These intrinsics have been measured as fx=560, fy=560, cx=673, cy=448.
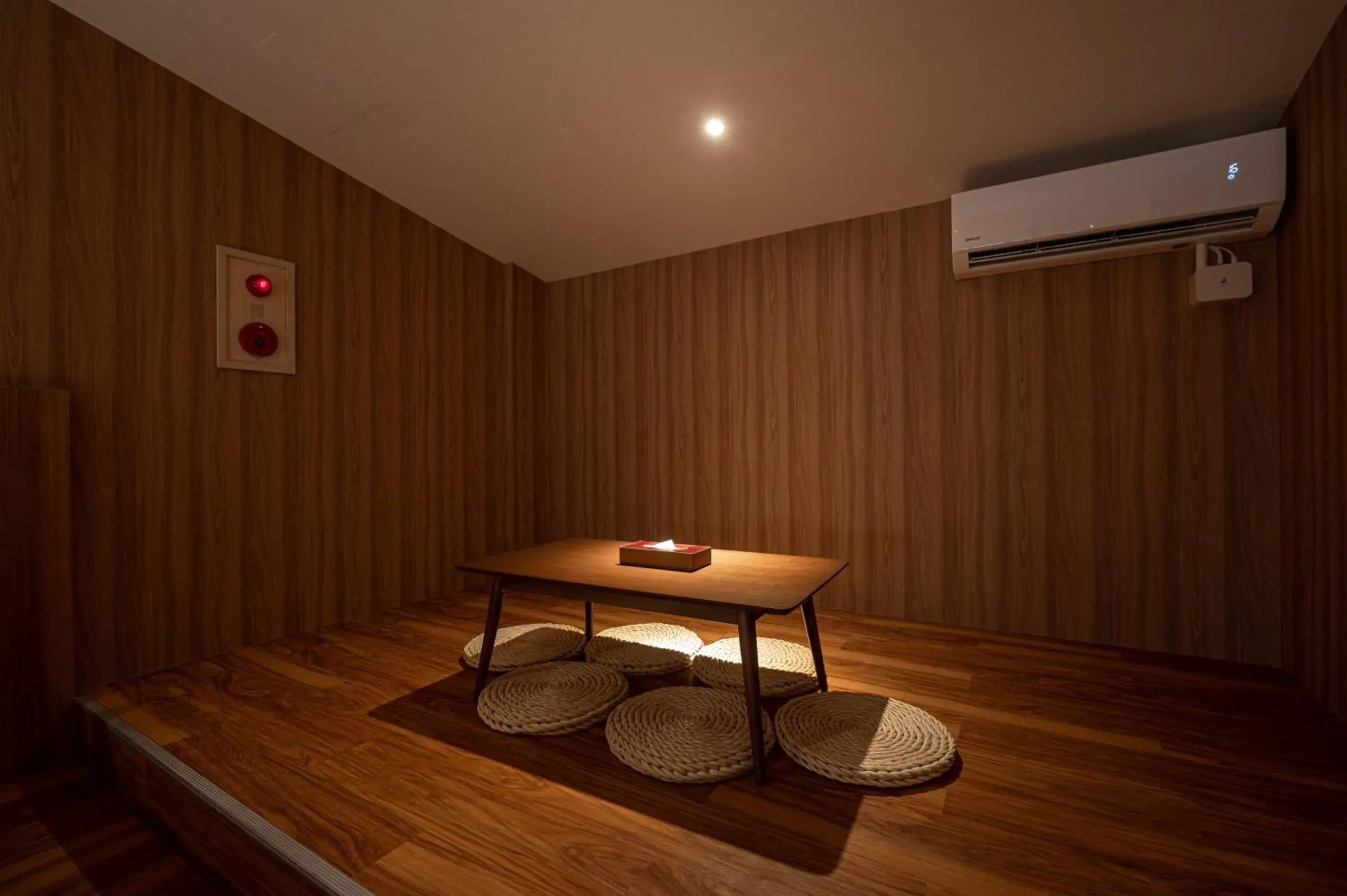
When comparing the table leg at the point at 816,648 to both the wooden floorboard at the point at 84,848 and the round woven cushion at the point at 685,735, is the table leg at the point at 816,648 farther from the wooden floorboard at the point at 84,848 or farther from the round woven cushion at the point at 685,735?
→ the wooden floorboard at the point at 84,848

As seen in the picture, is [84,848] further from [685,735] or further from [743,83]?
[743,83]

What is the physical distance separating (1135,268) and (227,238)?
373cm

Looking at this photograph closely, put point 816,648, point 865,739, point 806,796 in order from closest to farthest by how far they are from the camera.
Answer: point 806,796
point 865,739
point 816,648

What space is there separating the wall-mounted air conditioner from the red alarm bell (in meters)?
2.98

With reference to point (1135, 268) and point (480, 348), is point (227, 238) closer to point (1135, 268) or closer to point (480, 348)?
point (480, 348)

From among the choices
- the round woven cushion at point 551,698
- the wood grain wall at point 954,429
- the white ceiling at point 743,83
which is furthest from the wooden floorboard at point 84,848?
the white ceiling at point 743,83

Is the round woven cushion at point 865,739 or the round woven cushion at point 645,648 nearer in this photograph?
the round woven cushion at point 865,739

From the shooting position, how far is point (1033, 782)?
138cm

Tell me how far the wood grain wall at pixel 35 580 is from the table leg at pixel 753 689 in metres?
2.18

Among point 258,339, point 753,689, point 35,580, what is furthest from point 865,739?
point 258,339

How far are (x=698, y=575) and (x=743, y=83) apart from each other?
1.76m

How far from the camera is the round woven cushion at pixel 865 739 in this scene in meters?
1.38

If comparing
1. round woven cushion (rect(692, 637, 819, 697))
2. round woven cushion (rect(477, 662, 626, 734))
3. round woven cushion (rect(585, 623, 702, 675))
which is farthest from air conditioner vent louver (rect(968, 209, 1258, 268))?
round woven cushion (rect(477, 662, 626, 734))

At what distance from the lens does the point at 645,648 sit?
231 cm
